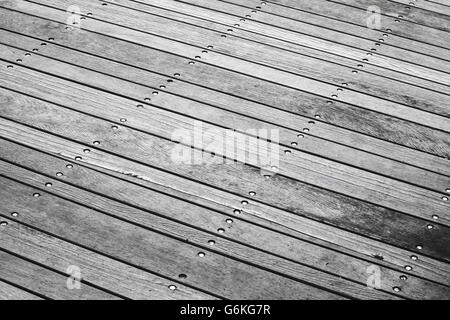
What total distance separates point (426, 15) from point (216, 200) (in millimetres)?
1934

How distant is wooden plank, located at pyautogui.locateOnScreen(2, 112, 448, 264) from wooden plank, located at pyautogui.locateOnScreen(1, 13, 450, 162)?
362 millimetres

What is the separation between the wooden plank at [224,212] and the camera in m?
2.26

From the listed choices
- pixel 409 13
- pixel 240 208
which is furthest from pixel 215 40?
pixel 240 208

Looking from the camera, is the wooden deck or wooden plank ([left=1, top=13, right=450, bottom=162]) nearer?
the wooden deck

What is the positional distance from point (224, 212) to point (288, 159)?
0.40m

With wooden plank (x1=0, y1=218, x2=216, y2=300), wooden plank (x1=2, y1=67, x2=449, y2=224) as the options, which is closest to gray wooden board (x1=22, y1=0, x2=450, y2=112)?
wooden plank (x1=2, y1=67, x2=449, y2=224)

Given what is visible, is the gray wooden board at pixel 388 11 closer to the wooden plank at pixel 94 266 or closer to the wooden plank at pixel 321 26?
the wooden plank at pixel 321 26

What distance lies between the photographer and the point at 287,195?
2.49m

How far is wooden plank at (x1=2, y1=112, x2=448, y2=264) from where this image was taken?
2371 mm

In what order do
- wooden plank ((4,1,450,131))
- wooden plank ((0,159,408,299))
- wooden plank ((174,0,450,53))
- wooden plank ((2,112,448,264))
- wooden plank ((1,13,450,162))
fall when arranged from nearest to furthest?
wooden plank ((0,159,408,299))
wooden plank ((2,112,448,264))
wooden plank ((1,13,450,162))
wooden plank ((4,1,450,131))
wooden plank ((174,0,450,53))

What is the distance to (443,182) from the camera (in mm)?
2602

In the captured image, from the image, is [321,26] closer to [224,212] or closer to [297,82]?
[297,82]

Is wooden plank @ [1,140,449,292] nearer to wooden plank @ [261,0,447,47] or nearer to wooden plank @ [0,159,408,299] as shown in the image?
wooden plank @ [0,159,408,299]

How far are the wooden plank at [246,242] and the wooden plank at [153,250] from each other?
3 cm
